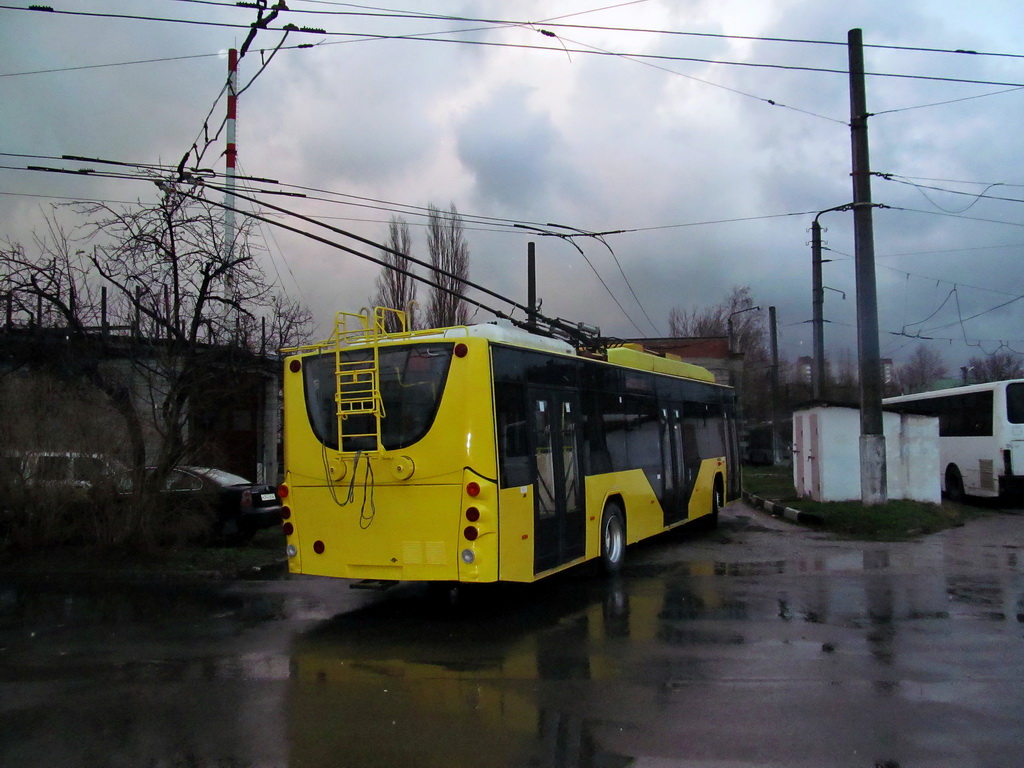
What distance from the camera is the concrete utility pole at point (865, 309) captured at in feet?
50.4

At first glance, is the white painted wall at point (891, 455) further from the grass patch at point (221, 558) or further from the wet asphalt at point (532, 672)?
the grass patch at point (221, 558)

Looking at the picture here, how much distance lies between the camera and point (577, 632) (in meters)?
7.97

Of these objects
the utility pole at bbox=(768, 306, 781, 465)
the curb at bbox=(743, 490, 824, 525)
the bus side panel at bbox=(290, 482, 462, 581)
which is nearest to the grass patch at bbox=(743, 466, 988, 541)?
the curb at bbox=(743, 490, 824, 525)

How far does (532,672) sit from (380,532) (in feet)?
8.13

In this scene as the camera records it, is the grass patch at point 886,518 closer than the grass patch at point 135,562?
No

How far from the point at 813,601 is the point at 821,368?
810 inches

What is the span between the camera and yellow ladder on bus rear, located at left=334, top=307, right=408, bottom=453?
27.3ft

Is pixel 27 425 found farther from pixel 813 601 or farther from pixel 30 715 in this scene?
pixel 813 601

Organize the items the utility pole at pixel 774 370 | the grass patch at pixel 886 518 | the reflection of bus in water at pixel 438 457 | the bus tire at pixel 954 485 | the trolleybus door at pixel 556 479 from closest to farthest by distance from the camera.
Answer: the reflection of bus in water at pixel 438 457 < the trolleybus door at pixel 556 479 < the grass patch at pixel 886 518 < the bus tire at pixel 954 485 < the utility pole at pixel 774 370

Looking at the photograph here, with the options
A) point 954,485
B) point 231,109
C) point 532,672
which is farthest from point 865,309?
point 231,109

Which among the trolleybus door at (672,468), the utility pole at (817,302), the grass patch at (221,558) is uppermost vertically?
the utility pole at (817,302)

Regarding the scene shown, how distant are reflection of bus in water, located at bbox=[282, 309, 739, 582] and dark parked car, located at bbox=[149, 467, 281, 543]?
4.17 meters

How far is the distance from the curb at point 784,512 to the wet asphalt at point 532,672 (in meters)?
4.94

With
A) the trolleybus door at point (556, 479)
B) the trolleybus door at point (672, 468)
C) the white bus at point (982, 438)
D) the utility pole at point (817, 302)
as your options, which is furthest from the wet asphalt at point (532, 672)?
the utility pole at point (817, 302)
